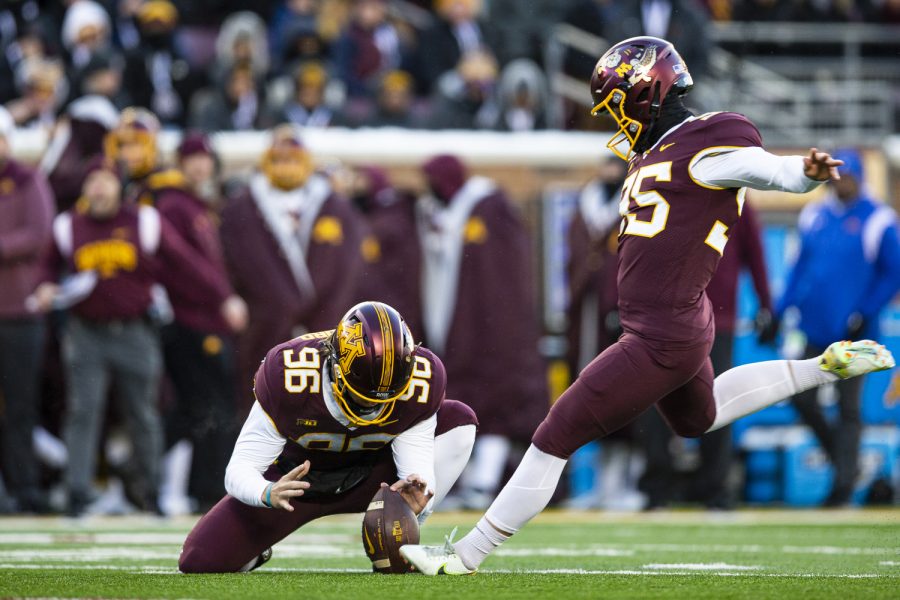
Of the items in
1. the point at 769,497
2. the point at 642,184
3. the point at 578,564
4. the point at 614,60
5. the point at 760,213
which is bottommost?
the point at 769,497

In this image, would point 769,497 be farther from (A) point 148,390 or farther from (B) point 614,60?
(B) point 614,60

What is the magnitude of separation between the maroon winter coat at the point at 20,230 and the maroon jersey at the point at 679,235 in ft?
15.8

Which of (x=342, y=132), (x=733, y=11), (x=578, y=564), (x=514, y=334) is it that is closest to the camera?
(x=578, y=564)

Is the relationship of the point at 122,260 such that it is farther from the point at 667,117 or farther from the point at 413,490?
the point at 667,117

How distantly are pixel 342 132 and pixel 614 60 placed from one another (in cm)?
570

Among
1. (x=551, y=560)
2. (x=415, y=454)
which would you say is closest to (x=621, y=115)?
(x=415, y=454)

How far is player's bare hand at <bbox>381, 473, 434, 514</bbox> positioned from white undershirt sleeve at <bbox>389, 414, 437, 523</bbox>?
0.03m

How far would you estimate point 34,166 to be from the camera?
33.4 ft

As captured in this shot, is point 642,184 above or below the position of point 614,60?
below

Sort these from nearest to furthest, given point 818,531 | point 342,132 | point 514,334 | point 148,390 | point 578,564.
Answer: point 578,564 → point 818,531 → point 148,390 → point 514,334 → point 342,132

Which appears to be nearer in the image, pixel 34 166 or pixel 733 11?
pixel 34 166

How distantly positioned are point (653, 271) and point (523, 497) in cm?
83

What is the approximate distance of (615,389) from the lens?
511 cm

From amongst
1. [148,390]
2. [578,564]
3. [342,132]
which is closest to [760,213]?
[342,132]
